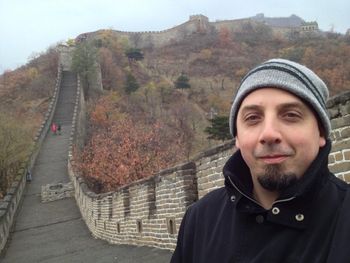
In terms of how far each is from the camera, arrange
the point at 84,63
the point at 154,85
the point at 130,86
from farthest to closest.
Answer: the point at 154,85
the point at 130,86
the point at 84,63

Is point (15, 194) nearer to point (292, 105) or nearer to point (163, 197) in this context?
point (163, 197)

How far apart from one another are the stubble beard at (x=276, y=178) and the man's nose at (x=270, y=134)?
0.10 metres

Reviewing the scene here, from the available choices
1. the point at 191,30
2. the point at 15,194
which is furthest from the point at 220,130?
the point at 191,30

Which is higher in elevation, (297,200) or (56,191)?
(297,200)

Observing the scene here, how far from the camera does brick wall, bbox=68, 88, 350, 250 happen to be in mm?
4543

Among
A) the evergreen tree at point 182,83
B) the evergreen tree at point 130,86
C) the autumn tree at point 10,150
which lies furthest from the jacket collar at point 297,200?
the evergreen tree at point 182,83

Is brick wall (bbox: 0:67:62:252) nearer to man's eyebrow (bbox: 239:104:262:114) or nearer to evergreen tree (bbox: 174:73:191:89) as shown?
man's eyebrow (bbox: 239:104:262:114)

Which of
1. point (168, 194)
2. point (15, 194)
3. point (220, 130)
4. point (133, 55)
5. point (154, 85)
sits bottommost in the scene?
point (15, 194)

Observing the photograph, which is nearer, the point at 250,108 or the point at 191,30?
the point at 250,108

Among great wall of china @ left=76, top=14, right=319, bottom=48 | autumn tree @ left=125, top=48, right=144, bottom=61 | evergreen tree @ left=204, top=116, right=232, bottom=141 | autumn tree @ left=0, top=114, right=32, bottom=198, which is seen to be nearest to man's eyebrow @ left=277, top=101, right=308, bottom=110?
autumn tree @ left=0, top=114, right=32, bottom=198

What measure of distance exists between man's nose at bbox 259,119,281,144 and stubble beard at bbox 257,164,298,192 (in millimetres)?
97

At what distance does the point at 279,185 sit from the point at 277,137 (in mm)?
186

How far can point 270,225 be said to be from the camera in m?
1.82

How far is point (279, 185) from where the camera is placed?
1842mm
